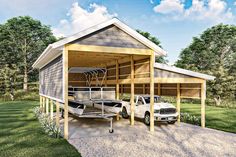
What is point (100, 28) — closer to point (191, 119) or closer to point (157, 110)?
point (157, 110)

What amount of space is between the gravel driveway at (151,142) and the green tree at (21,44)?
33.6 m

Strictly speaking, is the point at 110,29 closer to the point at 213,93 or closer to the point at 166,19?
the point at 213,93

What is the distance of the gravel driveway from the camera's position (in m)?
7.57

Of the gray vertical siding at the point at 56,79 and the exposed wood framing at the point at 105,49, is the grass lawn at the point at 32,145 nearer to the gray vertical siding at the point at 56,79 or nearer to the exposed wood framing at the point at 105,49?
the gray vertical siding at the point at 56,79

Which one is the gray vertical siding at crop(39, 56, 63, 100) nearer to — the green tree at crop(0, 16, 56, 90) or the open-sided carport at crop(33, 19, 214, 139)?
the open-sided carport at crop(33, 19, 214, 139)

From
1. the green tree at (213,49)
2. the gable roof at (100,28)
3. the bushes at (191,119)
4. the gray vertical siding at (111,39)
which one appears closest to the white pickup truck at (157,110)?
the bushes at (191,119)

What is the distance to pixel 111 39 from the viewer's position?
1020 cm

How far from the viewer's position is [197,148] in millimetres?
8102

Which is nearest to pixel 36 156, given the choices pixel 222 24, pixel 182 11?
pixel 182 11

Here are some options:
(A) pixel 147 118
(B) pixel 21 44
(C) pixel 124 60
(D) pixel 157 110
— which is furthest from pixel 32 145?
(B) pixel 21 44

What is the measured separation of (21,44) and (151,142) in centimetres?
3944

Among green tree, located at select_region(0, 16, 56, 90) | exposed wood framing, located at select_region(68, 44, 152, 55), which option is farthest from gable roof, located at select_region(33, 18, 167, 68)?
green tree, located at select_region(0, 16, 56, 90)

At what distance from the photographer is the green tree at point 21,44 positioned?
4141 centimetres

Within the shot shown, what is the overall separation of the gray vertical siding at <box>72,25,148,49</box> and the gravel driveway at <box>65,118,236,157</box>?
3953 mm
